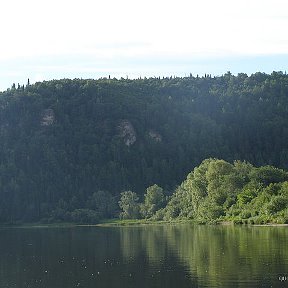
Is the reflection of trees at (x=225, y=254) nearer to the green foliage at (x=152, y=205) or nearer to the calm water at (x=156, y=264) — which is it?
the calm water at (x=156, y=264)

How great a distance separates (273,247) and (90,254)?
1904cm

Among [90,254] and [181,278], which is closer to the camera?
[181,278]

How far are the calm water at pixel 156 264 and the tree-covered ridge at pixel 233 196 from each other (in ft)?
108

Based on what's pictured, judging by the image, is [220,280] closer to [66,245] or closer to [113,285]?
[113,285]

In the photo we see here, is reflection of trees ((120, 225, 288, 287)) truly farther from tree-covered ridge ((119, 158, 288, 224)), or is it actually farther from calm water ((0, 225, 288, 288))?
tree-covered ridge ((119, 158, 288, 224))

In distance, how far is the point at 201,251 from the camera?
77.2 m

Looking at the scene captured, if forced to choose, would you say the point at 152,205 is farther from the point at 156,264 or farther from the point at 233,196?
the point at 156,264

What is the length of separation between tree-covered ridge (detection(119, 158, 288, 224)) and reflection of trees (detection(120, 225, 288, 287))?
29.9 meters

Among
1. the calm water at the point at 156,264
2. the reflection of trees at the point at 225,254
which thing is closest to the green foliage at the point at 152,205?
the reflection of trees at the point at 225,254

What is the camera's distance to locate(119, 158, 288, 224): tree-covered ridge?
129 meters

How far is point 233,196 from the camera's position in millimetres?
150375

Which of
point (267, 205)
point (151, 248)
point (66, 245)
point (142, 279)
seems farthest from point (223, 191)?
point (142, 279)

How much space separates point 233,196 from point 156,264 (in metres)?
84.2

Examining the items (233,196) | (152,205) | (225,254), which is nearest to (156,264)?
(225,254)
